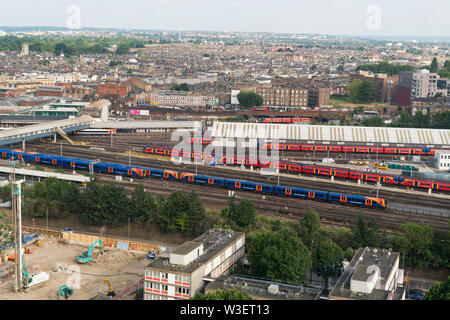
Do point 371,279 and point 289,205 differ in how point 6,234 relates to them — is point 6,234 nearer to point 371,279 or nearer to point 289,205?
point 289,205

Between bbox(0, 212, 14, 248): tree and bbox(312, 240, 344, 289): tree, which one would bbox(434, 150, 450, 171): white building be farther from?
bbox(0, 212, 14, 248): tree

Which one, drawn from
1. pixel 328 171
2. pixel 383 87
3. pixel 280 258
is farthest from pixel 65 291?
pixel 383 87

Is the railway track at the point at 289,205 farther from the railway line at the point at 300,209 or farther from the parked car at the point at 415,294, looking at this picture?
the parked car at the point at 415,294

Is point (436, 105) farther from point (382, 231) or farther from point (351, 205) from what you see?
point (382, 231)

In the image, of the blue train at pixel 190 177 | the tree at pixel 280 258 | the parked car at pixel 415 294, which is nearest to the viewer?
the tree at pixel 280 258

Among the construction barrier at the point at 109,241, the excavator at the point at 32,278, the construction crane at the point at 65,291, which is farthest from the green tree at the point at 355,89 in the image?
the construction crane at the point at 65,291

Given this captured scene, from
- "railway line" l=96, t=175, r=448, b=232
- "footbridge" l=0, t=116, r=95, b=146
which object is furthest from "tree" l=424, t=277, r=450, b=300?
"footbridge" l=0, t=116, r=95, b=146
